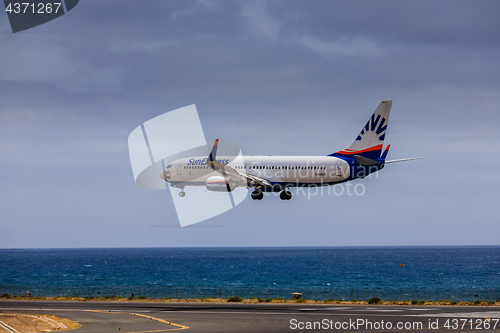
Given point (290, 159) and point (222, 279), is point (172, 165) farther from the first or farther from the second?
point (222, 279)

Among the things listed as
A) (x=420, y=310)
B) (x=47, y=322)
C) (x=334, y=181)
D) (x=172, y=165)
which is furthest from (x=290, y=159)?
(x=47, y=322)

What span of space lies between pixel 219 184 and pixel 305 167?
421 inches

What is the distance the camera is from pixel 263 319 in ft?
178

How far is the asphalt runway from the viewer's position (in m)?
47.5

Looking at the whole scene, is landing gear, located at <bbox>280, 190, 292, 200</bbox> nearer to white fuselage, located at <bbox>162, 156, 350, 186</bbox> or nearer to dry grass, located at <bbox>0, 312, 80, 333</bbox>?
white fuselage, located at <bbox>162, 156, 350, 186</bbox>

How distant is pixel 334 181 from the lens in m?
66.1

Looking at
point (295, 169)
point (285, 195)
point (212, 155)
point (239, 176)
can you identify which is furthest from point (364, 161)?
point (212, 155)

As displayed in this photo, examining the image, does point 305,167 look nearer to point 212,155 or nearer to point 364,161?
point 364,161

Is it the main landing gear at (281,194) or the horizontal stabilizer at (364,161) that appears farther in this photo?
the main landing gear at (281,194)

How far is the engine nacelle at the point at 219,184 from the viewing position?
2611 inches

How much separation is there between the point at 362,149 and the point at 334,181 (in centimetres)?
568

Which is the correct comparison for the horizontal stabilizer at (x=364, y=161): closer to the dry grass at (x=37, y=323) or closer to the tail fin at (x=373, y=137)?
the tail fin at (x=373, y=137)

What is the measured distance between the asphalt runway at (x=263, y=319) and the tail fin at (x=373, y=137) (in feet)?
62.6

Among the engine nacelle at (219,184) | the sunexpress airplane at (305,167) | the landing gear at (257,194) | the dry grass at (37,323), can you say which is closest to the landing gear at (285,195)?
the sunexpress airplane at (305,167)
